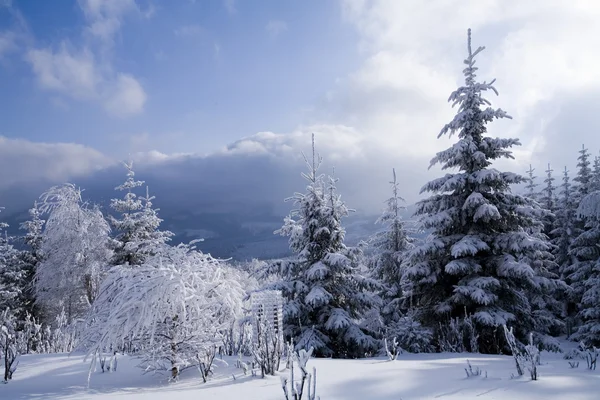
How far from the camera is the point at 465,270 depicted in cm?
1099

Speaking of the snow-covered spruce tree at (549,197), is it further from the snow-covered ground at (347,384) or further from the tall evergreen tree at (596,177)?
the snow-covered ground at (347,384)

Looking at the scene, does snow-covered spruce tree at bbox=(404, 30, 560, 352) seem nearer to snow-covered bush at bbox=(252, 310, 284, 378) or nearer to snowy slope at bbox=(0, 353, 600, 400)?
snowy slope at bbox=(0, 353, 600, 400)

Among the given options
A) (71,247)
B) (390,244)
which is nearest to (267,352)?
(390,244)

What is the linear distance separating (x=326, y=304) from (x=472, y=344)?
13.9 feet

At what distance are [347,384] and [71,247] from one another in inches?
722

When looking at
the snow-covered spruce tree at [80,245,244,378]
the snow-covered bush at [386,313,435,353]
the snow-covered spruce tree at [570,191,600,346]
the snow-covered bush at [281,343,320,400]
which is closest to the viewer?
the snow-covered bush at [281,343,320,400]

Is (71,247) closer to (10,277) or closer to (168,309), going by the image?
(10,277)

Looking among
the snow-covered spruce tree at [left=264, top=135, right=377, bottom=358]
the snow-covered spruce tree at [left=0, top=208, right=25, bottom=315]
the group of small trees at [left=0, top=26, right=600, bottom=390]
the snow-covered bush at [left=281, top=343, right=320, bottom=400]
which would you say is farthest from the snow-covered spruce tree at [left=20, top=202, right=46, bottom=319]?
the snow-covered bush at [left=281, top=343, right=320, bottom=400]

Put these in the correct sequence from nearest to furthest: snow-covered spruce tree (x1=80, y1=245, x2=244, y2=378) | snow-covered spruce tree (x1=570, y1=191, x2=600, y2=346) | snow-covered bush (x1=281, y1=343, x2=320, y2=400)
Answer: snow-covered bush (x1=281, y1=343, x2=320, y2=400) → snow-covered spruce tree (x1=80, y1=245, x2=244, y2=378) → snow-covered spruce tree (x1=570, y1=191, x2=600, y2=346)

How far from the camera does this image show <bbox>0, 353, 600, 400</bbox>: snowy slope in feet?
15.7

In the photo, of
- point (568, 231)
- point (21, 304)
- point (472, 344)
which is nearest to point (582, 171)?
point (568, 231)

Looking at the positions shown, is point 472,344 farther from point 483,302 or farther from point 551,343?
point 551,343

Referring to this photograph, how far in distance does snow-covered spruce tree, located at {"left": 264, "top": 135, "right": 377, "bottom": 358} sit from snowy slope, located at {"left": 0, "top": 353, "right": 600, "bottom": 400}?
387cm

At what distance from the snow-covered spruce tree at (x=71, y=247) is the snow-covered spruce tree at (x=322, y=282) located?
1140cm
